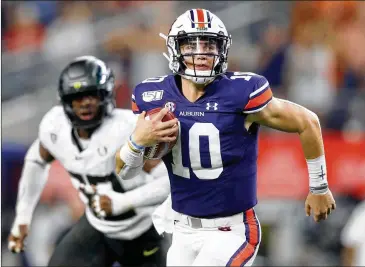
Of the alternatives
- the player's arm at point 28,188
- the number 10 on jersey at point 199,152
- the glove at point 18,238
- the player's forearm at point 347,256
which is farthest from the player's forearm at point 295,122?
the player's forearm at point 347,256

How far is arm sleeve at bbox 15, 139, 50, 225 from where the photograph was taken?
4.45 m

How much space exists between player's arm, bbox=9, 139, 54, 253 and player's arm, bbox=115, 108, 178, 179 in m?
1.09

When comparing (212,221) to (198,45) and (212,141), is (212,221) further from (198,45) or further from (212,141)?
(198,45)

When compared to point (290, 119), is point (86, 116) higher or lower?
lower

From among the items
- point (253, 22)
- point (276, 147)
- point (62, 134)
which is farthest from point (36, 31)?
point (62, 134)

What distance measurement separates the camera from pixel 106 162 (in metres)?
4.24

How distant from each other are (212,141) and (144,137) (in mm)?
264

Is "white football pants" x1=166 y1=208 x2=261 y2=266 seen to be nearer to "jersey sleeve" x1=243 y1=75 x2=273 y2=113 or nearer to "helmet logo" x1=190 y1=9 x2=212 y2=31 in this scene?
"jersey sleeve" x1=243 y1=75 x2=273 y2=113

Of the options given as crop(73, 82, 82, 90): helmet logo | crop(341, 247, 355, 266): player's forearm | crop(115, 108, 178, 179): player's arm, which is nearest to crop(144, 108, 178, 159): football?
crop(115, 108, 178, 179): player's arm

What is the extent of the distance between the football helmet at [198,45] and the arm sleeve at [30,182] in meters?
1.23

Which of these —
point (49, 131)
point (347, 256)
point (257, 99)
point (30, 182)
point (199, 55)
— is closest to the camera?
point (257, 99)

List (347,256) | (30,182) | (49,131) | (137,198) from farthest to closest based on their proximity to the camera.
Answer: (347,256) < (30,182) < (49,131) < (137,198)

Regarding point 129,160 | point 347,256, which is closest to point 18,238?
point 129,160

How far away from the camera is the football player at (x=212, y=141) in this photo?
11.0ft
